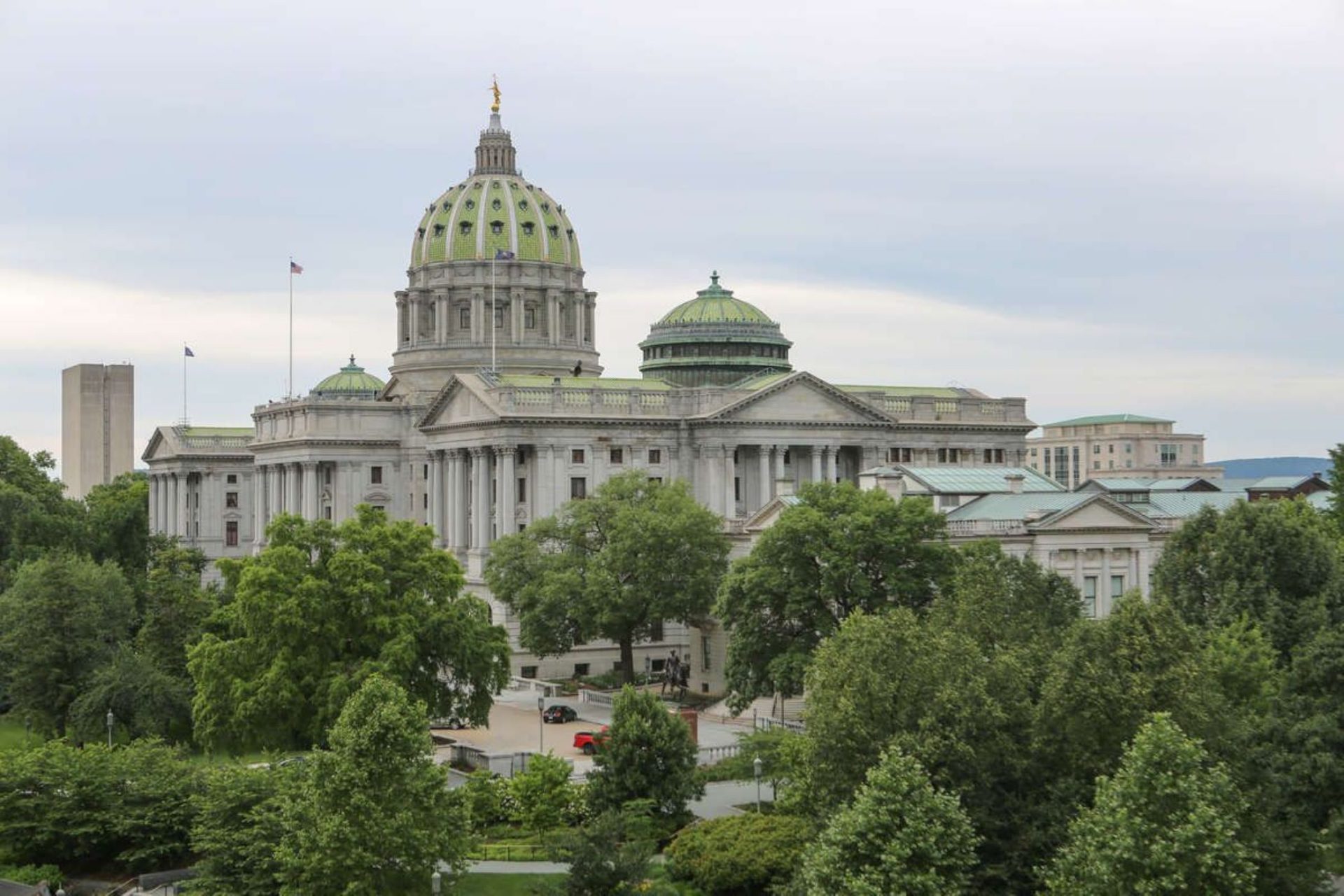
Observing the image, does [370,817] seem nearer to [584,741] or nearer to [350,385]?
[584,741]

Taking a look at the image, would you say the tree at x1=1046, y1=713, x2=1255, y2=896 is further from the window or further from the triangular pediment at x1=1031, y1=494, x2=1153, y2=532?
the window

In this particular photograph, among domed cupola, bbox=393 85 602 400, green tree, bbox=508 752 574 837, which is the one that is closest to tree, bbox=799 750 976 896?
green tree, bbox=508 752 574 837

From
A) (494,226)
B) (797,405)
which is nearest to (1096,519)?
(797,405)

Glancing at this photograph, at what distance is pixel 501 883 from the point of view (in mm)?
54750

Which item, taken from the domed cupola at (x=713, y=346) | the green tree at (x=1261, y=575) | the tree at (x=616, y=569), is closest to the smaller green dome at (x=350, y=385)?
the domed cupola at (x=713, y=346)

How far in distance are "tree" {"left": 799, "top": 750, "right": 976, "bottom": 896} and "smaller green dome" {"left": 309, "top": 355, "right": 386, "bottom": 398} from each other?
125 m

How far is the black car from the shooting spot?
8794cm

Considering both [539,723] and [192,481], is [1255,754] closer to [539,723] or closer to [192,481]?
[539,723]

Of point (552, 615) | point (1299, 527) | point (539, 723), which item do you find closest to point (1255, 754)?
point (1299, 527)

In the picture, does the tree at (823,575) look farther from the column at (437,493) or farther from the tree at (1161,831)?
the column at (437,493)

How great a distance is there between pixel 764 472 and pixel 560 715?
4068 centimetres

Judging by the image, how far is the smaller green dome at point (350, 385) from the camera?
166 m

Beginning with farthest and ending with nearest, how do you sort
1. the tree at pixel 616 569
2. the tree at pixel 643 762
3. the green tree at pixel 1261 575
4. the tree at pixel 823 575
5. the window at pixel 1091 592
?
the tree at pixel 616 569 < the window at pixel 1091 592 < the tree at pixel 823 575 < the green tree at pixel 1261 575 < the tree at pixel 643 762

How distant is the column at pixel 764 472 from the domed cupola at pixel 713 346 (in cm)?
1549
